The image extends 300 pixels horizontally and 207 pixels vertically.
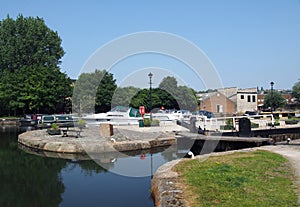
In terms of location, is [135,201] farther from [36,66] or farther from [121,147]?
[36,66]

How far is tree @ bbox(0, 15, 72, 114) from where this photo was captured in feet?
143

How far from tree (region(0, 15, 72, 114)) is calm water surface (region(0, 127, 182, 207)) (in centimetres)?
2878

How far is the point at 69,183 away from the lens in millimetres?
11297

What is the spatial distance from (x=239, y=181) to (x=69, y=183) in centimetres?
618

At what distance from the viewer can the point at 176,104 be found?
58.5 metres

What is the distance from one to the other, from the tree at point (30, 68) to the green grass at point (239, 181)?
37.0m

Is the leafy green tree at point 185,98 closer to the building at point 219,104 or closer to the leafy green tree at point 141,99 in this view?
the building at point 219,104

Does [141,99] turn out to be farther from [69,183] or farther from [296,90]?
[69,183]

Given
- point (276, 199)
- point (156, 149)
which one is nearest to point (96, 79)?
→ point (156, 149)

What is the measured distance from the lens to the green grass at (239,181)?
21.1 ft

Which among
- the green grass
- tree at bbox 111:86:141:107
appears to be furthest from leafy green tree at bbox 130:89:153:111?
the green grass

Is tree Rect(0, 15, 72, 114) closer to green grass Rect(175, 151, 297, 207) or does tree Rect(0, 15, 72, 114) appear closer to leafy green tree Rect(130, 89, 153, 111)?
leafy green tree Rect(130, 89, 153, 111)

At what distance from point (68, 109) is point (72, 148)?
34666mm

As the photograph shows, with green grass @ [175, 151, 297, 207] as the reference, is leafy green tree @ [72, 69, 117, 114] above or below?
above
